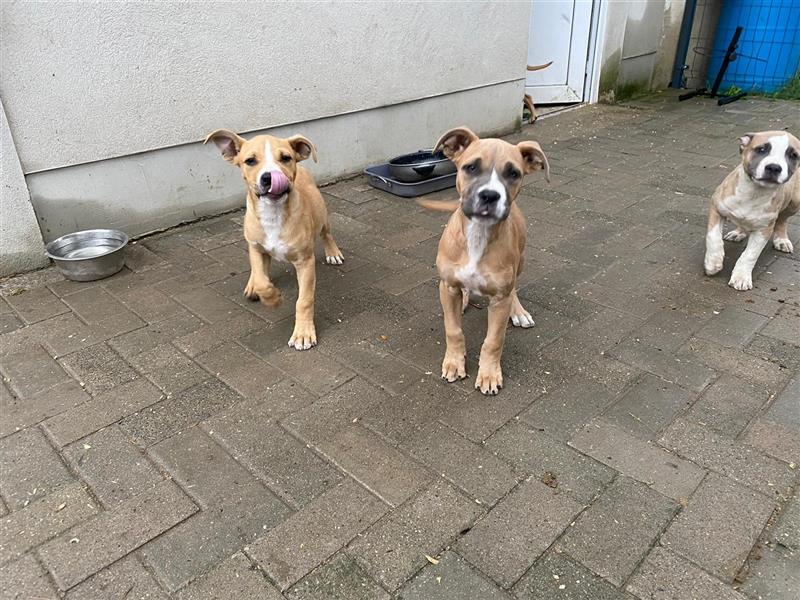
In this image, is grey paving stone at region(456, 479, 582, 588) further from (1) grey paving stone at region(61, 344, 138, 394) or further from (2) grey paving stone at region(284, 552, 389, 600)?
(1) grey paving stone at region(61, 344, 138, 394)

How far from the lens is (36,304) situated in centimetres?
450

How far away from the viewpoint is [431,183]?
6.67 metres

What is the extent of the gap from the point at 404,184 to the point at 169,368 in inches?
144

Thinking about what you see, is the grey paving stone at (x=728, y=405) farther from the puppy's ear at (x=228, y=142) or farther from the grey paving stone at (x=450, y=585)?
the puppy's ear at (x=228, y=142)

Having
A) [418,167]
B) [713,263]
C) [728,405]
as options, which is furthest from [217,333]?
[713,263]

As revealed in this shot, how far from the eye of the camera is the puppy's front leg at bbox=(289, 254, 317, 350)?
3957mm

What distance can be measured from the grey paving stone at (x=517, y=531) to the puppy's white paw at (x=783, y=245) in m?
3.83

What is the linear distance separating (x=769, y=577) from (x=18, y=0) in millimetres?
5966

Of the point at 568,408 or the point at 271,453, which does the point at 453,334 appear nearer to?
the point at 568,408

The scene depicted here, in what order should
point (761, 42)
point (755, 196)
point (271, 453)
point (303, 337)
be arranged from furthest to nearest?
point (761, 42)
point (755, 196)
point (303, 337)
point (271, 453)

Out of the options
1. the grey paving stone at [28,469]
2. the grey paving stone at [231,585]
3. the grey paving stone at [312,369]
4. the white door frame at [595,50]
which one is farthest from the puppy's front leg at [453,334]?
the white door frame at [595,50]

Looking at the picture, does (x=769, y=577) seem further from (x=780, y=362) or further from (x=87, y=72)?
(x=87, y=72)

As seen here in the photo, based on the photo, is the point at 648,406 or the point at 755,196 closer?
the point at 648,406

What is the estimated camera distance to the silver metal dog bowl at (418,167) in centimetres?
673
